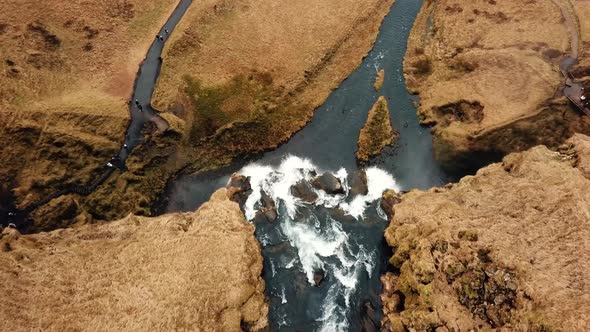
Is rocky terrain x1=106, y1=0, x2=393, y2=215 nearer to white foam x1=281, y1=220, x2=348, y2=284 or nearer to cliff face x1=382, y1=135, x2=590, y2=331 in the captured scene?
white foam x1=281, y1=220, x2=348, y2=284

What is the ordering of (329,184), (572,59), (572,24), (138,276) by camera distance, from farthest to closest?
(572,24)
(572,59)
(329,184)
(138,276)

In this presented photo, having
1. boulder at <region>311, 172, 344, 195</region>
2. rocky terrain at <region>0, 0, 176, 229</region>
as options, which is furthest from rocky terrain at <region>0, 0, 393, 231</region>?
boulder at <region>311, 172, 344, 195</region>

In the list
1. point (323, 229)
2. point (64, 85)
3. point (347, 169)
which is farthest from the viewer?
point (64, 85)

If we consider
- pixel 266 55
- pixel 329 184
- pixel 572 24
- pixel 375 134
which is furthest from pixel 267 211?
pixel 572 24

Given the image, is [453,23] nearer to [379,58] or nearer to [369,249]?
[379,58]

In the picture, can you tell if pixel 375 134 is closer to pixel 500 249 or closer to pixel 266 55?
pixel 266 55

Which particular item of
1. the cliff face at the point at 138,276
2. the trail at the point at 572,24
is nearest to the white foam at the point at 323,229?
the cliff face at the point at 138,276
